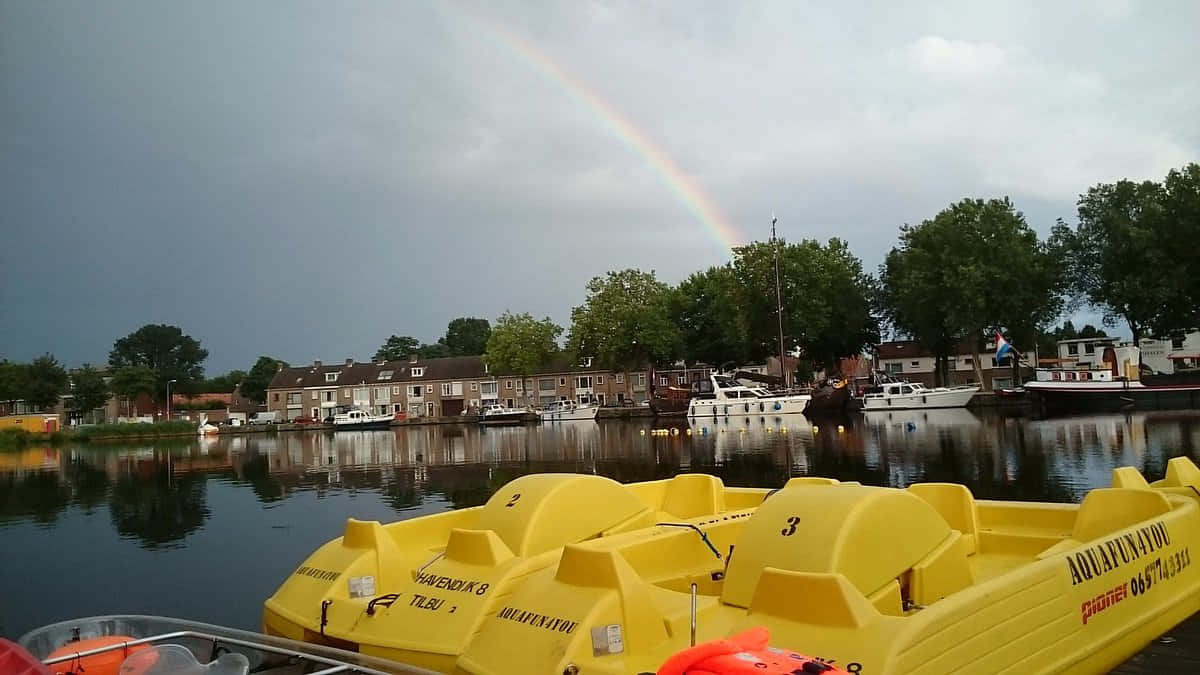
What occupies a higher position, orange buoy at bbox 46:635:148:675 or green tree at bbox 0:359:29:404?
green tree at bbox 0:359:29:404

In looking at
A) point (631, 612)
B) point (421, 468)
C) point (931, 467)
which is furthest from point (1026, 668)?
point (421, 468)

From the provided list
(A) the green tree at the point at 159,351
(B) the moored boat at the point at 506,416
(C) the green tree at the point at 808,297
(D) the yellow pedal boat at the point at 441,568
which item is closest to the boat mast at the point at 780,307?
(C) the green tree at the point at 808,297

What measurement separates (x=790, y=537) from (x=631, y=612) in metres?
1.16

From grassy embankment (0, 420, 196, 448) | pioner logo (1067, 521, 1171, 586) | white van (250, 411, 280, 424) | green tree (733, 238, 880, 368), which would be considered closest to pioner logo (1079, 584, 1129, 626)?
pioner logo (1067, 521, 1171, 586)

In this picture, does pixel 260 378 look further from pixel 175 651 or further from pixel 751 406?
pixel 175 651

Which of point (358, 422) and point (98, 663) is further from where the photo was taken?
point (358, 422)

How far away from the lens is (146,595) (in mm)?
13055

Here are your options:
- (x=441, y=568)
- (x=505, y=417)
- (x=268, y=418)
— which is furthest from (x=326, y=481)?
(x=268, y=418)

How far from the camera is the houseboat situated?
47.2 metres

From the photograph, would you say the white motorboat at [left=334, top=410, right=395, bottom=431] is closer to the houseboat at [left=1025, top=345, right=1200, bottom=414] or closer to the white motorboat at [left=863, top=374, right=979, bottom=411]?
the white motorboat at [left=863, top=374, right=979, bottom=411]

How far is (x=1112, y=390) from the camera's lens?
157 feet

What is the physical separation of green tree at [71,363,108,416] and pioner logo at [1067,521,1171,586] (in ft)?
370

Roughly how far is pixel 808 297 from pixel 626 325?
56.5 ft

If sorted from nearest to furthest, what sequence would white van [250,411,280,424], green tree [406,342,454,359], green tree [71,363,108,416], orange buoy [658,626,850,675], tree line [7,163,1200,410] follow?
orange buoy [658,626,850,675], tree line [7,163,1200,410], green tree [71,363,108,416], white van [250,411,280,424], green tree [406,342,454,359]
